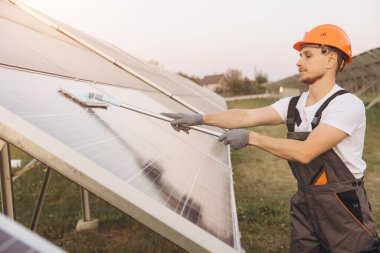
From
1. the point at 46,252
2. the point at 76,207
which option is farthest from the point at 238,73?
the point at 46,252

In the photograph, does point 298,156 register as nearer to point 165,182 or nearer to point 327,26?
point 165,182

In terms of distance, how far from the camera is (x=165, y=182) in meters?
1.93

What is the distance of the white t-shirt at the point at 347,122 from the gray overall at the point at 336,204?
0.18ft

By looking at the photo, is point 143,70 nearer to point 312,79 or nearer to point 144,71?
point 144,71

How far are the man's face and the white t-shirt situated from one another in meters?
0.15

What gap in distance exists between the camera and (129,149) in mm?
2061

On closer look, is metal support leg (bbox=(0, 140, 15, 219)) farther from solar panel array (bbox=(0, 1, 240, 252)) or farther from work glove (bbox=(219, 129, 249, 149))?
work glove (bbox=(219, 129, 249, 149))

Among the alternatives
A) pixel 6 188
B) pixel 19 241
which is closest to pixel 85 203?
pixel 6 188

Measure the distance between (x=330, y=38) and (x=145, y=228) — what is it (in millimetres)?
3902

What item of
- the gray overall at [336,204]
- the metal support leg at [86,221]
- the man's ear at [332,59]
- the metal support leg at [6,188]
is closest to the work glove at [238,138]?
the gray overall at [336,204]

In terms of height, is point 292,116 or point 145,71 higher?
point 292,116

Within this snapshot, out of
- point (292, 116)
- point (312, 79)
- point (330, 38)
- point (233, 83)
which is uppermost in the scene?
point (330, 38)

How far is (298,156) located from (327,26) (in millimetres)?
1066

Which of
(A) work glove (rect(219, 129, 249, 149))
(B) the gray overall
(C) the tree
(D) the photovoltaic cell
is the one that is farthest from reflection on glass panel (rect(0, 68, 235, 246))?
(C) the tree
